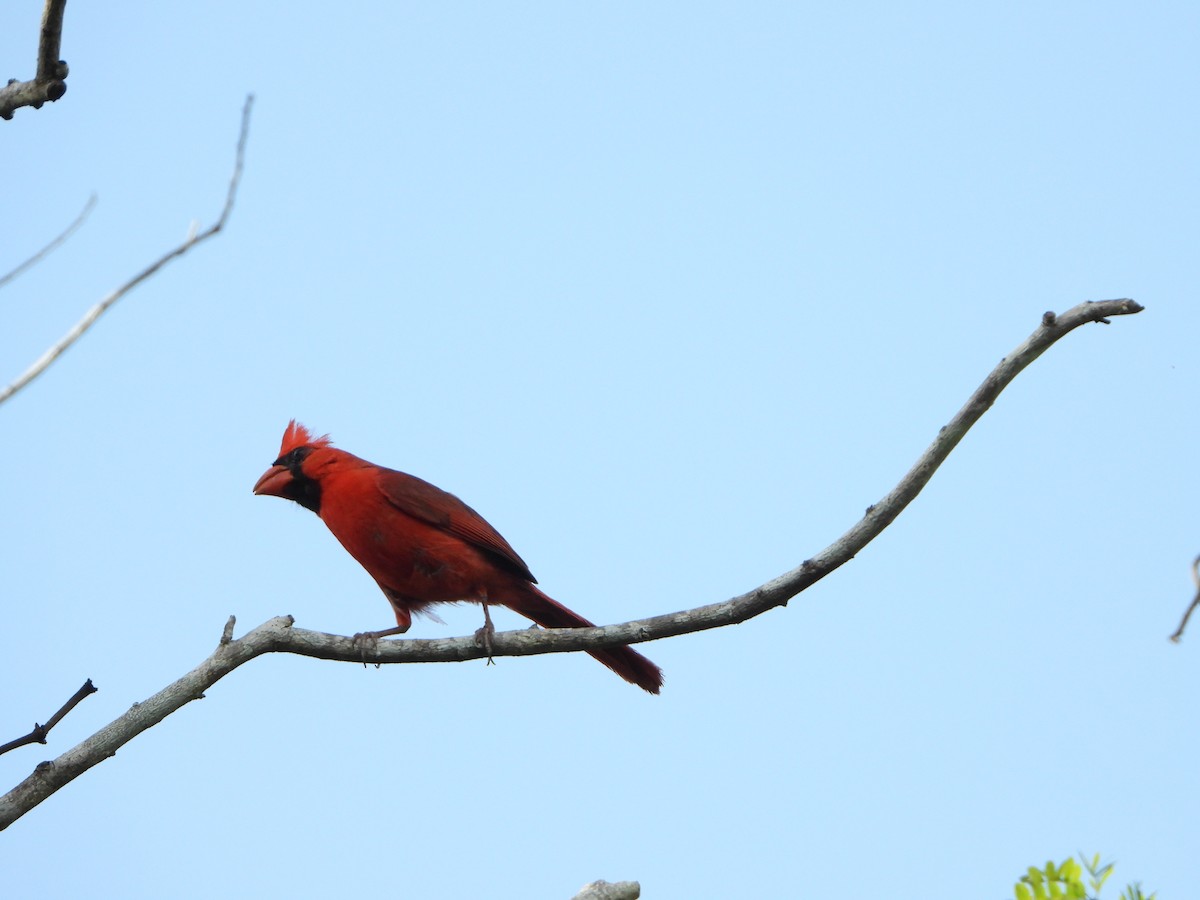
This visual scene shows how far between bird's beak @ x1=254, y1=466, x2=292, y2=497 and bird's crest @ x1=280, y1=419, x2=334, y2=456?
18 cm

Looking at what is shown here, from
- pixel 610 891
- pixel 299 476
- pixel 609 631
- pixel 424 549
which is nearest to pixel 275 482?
pixel 299 476

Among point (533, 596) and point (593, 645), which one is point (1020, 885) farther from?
point (533, 596)

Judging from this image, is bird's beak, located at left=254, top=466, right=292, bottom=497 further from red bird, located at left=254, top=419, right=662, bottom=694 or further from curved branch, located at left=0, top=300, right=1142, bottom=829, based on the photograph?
curved branch, located at left=0, top=300, right=1142, bottom=829

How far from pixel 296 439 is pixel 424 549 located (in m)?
1.15

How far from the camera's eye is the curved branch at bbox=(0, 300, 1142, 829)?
3182 millimetres

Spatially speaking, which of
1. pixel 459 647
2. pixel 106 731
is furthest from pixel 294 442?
pixel 106 731

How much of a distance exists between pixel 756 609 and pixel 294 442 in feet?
10.7

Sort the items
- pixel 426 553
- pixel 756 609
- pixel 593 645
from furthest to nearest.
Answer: pixel 426 553 < pixel 593 645 < pixel 756 609

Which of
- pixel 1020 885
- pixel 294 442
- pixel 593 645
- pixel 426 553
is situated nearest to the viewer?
pixel 1020 885

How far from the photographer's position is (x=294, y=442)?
6.13m

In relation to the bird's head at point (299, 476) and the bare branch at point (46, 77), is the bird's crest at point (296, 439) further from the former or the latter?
the bare branch at point (46, 77)

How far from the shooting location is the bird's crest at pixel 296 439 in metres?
6.11

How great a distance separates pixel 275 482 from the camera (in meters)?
5.87

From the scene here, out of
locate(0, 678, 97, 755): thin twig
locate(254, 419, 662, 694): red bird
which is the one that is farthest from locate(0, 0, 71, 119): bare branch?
locate(254, 419, 662, 694): red bird
